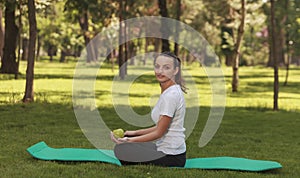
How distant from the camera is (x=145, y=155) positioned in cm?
821

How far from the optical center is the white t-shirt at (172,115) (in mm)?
7863

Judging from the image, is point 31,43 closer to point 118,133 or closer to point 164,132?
→ point 118,133

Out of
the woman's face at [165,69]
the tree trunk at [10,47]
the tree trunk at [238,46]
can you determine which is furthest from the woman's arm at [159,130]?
the tree trunk at [10,47]

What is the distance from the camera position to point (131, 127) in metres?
13.8

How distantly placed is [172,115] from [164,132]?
0.89 feet

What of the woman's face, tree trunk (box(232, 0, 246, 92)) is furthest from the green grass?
tree trunk (box(232, 0, 246, 92))

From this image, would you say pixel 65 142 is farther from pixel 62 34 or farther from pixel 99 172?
pixel 62 34

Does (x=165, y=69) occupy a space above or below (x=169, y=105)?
above

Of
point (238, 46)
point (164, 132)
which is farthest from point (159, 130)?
point (238, 46)

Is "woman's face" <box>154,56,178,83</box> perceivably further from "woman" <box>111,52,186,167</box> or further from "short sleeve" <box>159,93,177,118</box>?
"short sleeve" <box>159,93,177,118</box>

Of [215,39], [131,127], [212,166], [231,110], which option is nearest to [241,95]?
[231,110]

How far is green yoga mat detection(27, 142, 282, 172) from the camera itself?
841cm

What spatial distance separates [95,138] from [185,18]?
40.9 meters

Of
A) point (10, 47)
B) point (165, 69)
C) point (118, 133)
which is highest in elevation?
point (10, 47)
